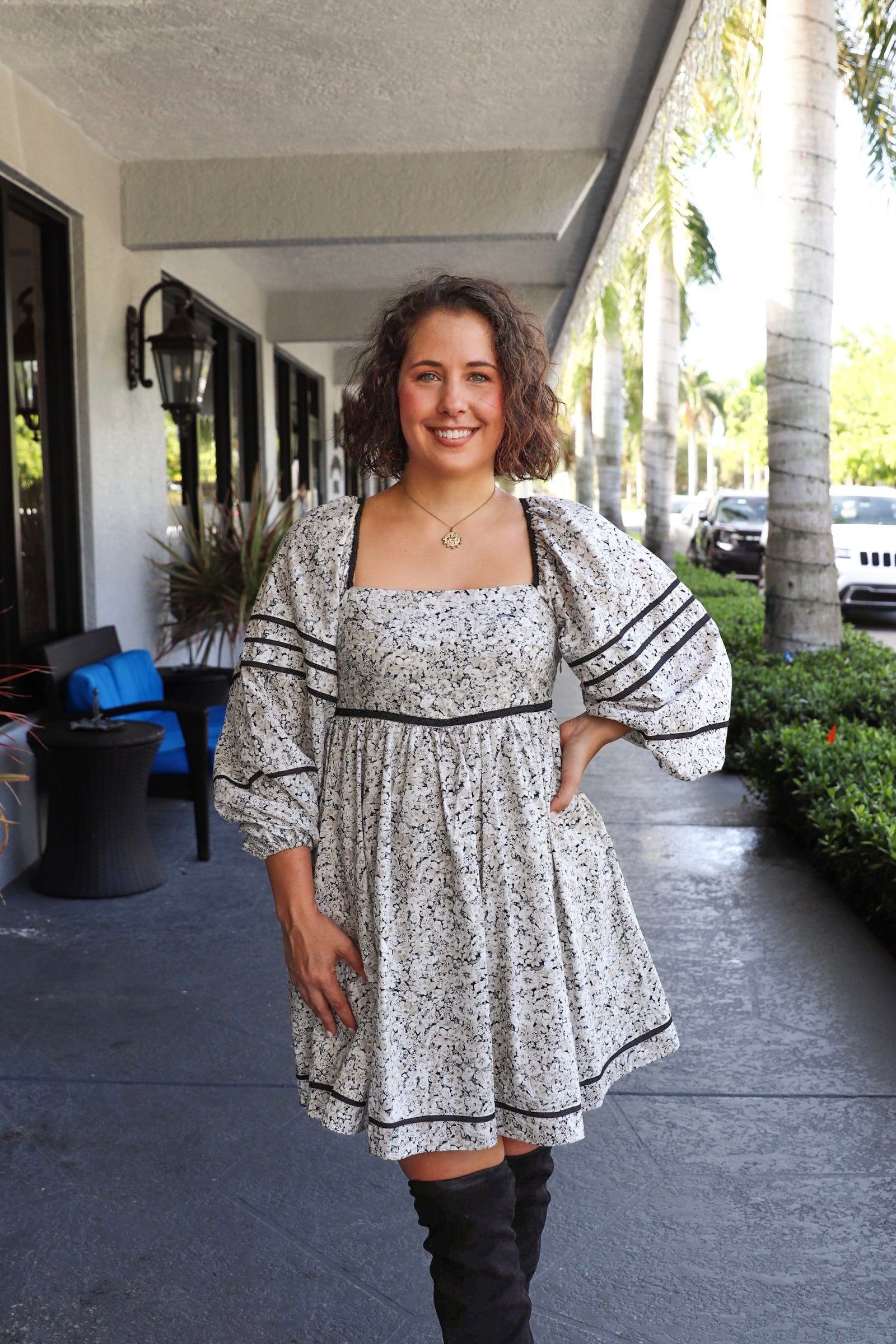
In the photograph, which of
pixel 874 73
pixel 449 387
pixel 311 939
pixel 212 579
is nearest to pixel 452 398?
pixel 449 387

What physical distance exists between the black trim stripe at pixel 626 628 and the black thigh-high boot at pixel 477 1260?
78 cm

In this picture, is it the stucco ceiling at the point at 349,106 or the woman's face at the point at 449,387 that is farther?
the stucco ceiling at the point at 349,106

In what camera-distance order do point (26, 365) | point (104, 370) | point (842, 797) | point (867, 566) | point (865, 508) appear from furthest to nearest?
point (865, 508) → point (867, 566) → point (104, 370) → point (26, 365) → point (842, 797)

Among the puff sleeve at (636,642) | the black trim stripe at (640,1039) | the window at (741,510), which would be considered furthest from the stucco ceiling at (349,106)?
the window at (741,510)

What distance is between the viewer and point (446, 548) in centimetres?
203

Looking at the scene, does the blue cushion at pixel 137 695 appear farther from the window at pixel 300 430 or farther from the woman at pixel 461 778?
the window at pixel 300 430

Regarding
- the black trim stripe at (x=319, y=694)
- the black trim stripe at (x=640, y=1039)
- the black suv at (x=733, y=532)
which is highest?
the black suv at (x=733, y=532)

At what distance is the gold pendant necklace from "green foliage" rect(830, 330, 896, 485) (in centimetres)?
4132

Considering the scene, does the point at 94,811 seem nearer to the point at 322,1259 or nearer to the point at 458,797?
the point at 322,1259

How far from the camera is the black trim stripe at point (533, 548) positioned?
2.04 metres

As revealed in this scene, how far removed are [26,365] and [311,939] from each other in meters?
4.64

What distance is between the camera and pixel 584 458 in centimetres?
3080

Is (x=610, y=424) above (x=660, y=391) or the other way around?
above

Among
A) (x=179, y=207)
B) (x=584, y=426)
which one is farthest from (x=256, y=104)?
(x=584, y=426)
